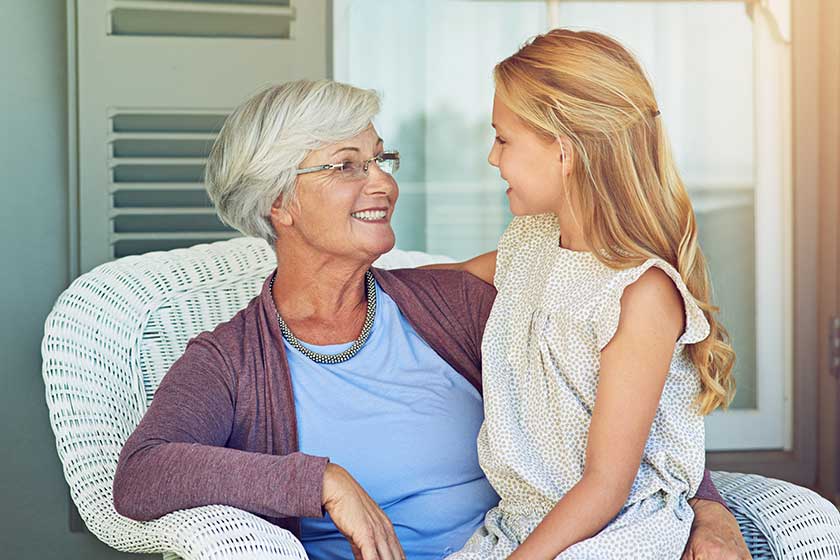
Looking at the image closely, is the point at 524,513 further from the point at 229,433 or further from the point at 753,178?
the point at 753,178

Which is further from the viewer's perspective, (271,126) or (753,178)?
(753,178)

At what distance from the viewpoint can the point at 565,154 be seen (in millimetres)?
1844

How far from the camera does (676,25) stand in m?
3.71

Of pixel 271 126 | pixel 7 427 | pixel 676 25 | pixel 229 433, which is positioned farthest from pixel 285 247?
pixel 676 25

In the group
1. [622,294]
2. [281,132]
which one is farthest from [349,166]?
[622,294]

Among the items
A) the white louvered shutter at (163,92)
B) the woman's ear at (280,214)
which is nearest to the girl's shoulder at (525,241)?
the woman's ear at (280,214)

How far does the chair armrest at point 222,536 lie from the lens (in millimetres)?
1588

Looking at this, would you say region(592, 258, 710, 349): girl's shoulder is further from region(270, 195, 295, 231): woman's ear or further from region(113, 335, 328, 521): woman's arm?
region(270, 195, 295, 231): woman's ear

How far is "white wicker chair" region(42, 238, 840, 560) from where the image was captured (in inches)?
66.5

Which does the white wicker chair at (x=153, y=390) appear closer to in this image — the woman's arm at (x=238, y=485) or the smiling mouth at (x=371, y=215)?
the woman's arm at (x=238, y=485)

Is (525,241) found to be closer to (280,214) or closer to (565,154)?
→ (565,154)

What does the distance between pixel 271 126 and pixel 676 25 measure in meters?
2.11

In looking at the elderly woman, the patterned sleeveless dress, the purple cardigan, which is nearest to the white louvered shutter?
the elderly woman

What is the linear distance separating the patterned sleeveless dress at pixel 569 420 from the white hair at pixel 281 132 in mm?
478
